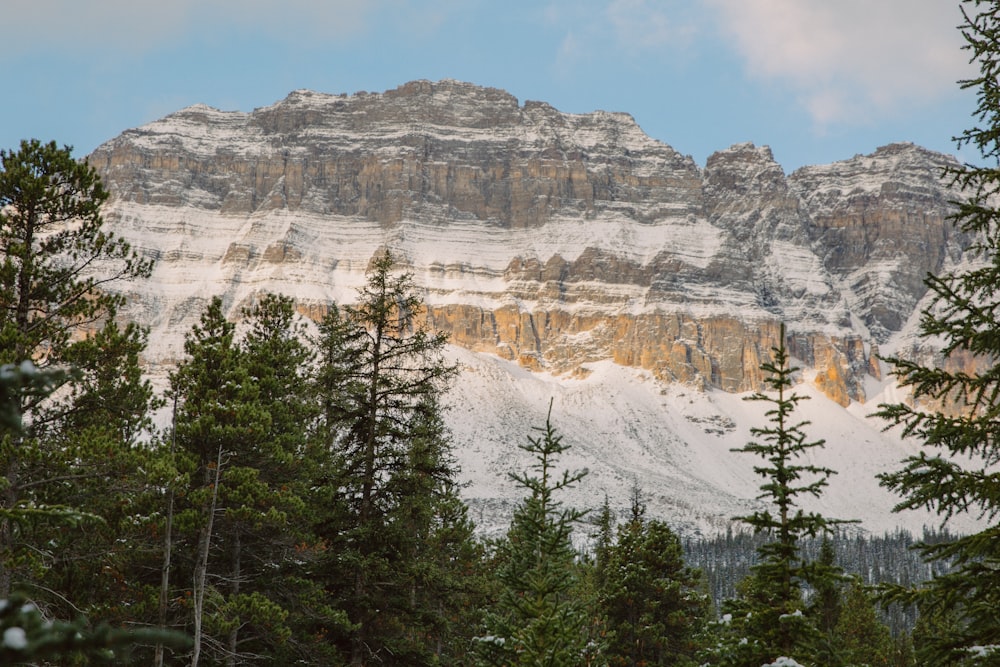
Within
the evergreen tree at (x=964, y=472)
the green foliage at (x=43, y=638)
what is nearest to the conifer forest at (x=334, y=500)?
the evergreen tree at (x=964, y=472)

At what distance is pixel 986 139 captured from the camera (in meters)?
10.3

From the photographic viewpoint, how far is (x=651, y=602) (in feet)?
76.0

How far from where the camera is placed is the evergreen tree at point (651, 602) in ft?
75.7

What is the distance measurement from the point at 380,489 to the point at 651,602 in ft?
29.2

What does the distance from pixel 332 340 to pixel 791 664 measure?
559 inches

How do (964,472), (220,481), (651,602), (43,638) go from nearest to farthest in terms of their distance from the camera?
(43,638), (964,472), (220,481), (651,602)

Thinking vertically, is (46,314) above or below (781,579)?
above

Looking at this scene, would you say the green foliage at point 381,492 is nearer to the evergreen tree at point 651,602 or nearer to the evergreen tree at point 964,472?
the evergreen tree at point 651,602

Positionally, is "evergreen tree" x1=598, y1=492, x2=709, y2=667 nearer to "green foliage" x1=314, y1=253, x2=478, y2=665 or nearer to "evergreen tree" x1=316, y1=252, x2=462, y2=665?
"green foliage" x1=314, y1=253, x2=478, y2=665

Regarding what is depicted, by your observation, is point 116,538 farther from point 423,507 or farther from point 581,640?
point 581,640

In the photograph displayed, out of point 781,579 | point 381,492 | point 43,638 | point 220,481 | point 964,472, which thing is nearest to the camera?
point 43,638

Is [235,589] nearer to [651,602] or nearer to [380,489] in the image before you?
[380,489]

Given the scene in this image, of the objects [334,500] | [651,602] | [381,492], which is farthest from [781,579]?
[651,602]

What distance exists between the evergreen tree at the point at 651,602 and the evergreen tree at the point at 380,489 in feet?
20.7
